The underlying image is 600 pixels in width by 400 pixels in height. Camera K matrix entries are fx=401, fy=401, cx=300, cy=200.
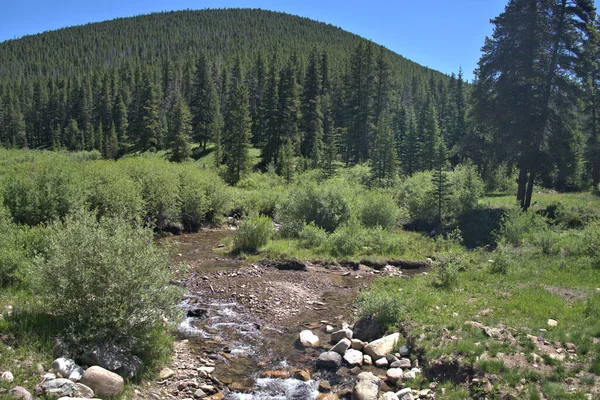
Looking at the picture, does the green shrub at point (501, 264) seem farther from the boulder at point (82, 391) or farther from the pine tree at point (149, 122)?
the pine tree at point (149, 122)

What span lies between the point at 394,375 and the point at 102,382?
21.7ft

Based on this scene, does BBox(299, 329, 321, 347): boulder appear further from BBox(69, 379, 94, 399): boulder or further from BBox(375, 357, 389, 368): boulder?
BBox(69, 379, 94, 399): boulder

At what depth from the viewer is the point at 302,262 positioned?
20344 mm

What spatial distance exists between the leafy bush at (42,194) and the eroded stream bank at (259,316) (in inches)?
238

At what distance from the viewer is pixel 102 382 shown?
7.98 meters

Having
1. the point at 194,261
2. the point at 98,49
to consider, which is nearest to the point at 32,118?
the point at 98,49

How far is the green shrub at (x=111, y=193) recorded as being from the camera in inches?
953

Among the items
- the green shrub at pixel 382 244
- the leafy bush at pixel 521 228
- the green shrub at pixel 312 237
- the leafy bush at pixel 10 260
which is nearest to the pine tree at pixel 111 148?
the green shrub at pixel 312 237

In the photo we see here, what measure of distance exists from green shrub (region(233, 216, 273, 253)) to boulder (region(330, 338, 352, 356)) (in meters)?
11.1

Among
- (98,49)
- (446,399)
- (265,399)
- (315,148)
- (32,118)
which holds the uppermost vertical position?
(98,49)

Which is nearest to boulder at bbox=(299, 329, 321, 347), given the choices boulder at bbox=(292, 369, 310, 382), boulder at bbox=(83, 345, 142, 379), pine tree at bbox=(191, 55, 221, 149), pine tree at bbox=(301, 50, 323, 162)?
boulder at bbox=(292, 369, 310, 382)

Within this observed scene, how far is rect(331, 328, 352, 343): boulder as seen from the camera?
39.9ft

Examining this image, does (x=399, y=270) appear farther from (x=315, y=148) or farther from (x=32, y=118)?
(x=32, y=118)

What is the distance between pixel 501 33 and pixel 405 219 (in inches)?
594
